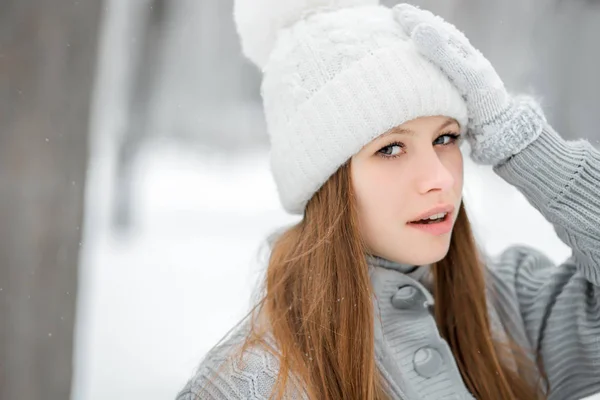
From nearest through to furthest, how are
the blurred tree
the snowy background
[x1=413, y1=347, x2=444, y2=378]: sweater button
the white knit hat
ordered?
1. the white knit hat
2. [x1=413, y1=347, x2=444, y2=378]: sweater button
3. the blurred tree
4. the snowy background

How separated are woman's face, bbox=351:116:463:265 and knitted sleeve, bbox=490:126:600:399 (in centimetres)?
18

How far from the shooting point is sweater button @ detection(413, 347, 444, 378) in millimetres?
1375

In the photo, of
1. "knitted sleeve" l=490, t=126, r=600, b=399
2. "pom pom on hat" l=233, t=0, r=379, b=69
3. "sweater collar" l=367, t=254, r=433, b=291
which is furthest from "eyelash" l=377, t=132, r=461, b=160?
"pom pom on hat" l=233, t=0, r=379, b=69

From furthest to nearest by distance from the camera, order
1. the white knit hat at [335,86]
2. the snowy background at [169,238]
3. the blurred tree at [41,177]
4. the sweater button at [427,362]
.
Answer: the snowy background at [169,238], the blurred tree at [41,177], the sweater button at [427,362], the white knit hat at [335,86]

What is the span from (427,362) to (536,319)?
368mm

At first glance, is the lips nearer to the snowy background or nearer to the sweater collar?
the sweater collar

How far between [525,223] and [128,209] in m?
1.76

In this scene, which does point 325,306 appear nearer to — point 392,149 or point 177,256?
point 392,149

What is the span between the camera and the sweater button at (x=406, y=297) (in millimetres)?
1408

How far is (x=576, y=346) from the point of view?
1.50 meters

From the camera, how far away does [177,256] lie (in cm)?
299

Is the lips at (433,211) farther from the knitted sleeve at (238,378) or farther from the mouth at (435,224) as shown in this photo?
the knitted sleeve at (238,378)

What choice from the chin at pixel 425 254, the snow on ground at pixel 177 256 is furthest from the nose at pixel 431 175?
the snow on ground at pixel 177 256

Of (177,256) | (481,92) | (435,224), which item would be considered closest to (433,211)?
(435,224)
